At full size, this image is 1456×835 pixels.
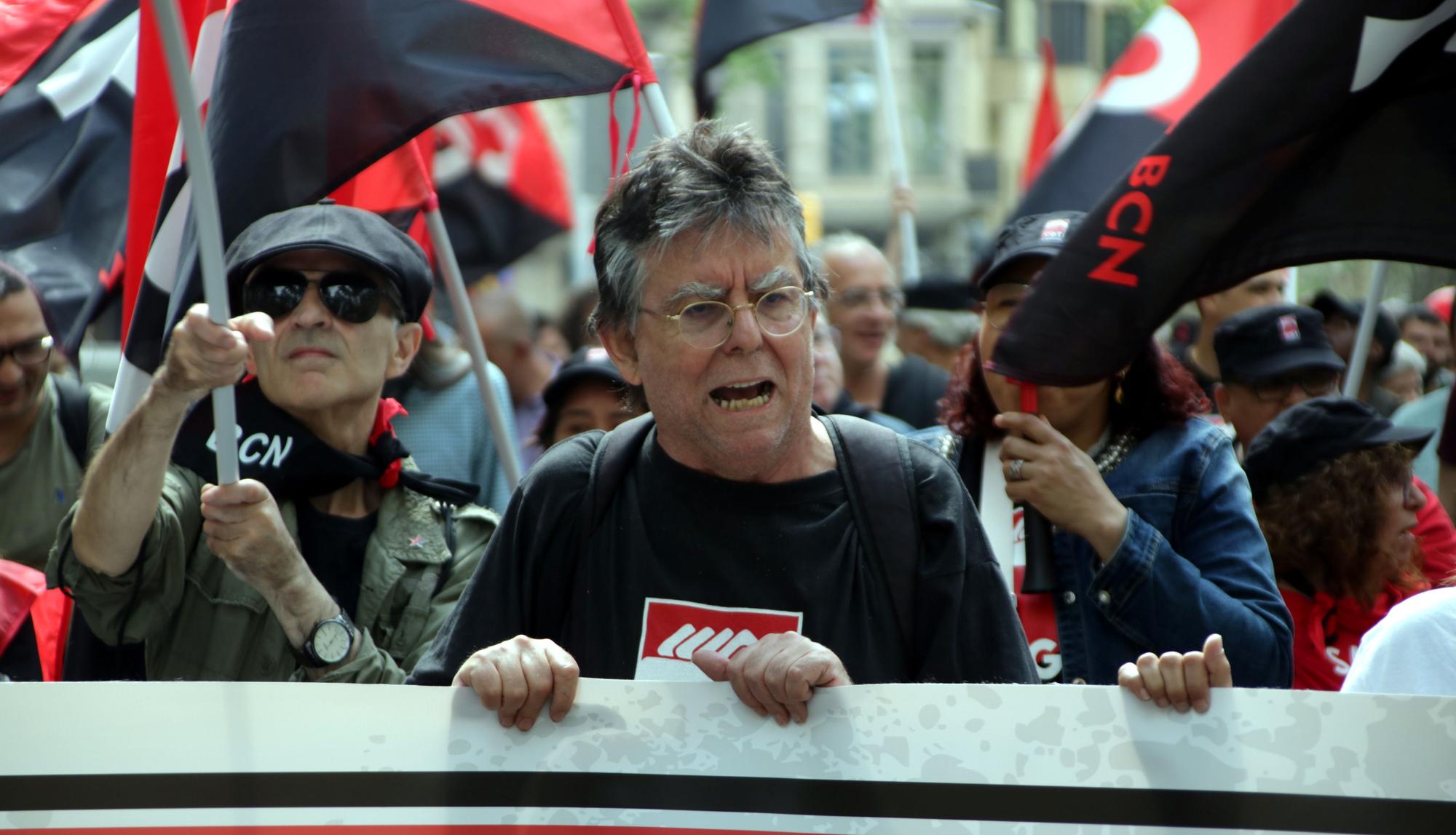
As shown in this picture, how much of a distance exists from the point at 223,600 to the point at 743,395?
1.09 m

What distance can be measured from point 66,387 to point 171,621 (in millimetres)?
1282

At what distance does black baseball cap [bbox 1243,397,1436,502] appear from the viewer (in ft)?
11.3

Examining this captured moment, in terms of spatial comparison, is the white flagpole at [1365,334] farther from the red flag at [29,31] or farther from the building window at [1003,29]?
the building window at [1003,29]

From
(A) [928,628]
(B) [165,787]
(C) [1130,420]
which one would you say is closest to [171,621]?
(B) [165,787]

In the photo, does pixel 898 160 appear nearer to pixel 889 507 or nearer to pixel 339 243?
pixel 339 243

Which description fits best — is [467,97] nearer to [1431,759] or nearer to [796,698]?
[796,698]

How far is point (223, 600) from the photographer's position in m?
2.81

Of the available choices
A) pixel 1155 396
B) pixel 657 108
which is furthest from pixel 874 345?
pixel 1155 396

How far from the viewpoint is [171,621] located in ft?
9.27

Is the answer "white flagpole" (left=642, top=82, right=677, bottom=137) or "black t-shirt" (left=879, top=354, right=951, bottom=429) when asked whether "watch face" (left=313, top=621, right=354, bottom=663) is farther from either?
"black t-shirt" (left=879, top=354, right=951, bottom=429)

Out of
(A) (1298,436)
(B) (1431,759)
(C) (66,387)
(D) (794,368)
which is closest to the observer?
(B) (1431,759)

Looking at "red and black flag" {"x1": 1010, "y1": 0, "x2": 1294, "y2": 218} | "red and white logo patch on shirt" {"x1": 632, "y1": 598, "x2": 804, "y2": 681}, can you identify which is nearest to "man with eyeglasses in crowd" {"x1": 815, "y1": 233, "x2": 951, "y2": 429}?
"red and black flag" {"x1": 1010, "y1": 0, "x2": 1294, "y2": 218}

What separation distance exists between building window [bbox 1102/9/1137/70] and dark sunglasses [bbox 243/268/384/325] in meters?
30.9

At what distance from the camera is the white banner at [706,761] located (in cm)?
200
